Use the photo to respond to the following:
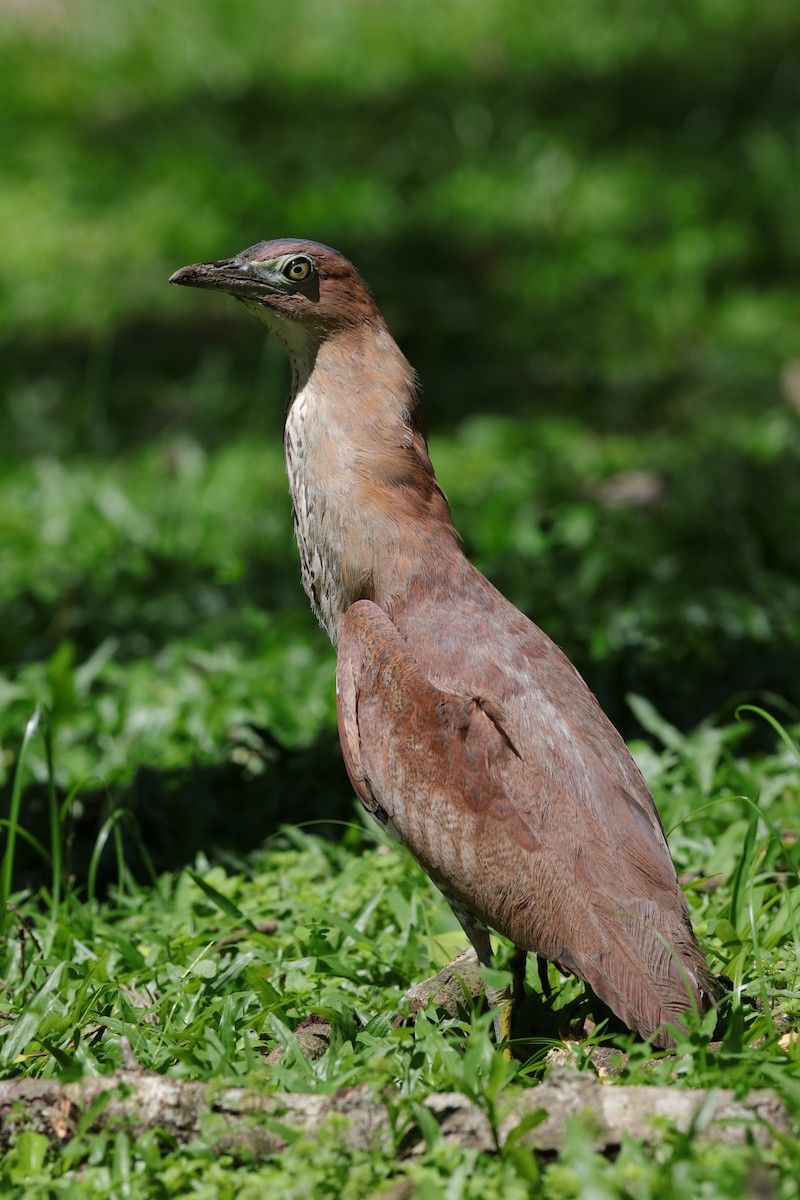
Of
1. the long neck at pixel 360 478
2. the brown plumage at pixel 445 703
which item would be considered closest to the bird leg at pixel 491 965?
the brown plumage at pixel 445 703

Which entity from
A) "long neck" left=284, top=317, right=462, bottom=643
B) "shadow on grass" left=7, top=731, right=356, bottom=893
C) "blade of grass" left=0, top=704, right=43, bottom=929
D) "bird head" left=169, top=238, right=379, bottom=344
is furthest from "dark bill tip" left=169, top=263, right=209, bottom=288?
"shadow on grass" left=7, top=731, right=356, bottom=893

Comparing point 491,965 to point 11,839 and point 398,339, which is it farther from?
point 398,339

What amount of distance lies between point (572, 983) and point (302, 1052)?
0.72 m

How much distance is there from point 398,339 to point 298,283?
14.9ft

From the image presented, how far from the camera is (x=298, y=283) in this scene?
3760mm

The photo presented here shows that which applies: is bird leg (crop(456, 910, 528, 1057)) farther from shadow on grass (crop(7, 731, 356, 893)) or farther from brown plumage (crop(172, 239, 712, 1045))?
shadow on grass (crop(7, 731, 356, 893))

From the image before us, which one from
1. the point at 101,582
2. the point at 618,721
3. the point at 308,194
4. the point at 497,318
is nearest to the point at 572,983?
the point at 618,721

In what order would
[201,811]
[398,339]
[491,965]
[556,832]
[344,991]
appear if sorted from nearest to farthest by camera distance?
[556,832]
[491,965]
[344,991]
[201,811]
[398,339]

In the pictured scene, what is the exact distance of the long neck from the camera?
11.7 feet

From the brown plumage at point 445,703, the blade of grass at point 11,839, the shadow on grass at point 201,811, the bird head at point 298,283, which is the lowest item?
the shadow on grass at point 201,811

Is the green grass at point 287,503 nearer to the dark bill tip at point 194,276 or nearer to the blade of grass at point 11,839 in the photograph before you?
the blade of grass at point 11,839

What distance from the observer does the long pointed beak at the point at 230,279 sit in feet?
12.3

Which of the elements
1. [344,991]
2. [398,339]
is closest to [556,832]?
[344,991]

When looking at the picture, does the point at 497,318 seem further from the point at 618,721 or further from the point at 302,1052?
the point at 302,1052
